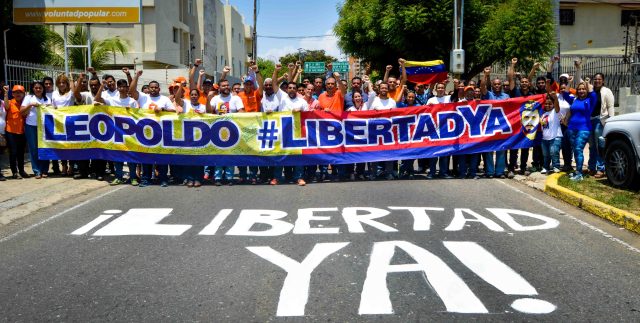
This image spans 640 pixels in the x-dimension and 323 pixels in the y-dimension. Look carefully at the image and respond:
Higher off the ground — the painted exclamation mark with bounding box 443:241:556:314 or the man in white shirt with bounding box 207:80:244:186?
the man in white shirt with bounding box 207:80:244:186

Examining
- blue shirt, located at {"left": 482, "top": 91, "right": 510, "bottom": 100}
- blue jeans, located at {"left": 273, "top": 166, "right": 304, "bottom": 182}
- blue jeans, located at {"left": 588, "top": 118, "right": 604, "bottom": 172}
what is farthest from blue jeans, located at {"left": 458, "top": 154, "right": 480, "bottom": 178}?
blue jeans, located at {"left": 273, "top": 166, "right": 304, "bottom": 182}

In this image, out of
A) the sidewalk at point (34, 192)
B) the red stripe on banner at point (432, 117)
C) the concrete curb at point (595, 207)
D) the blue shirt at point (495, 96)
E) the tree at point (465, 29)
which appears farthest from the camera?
the tree at point (465, 29)

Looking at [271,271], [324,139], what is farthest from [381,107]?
[271,271]

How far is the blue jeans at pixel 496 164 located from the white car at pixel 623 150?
2149mm

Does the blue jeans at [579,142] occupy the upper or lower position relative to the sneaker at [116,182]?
upper

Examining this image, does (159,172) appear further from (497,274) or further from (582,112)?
(582,112)

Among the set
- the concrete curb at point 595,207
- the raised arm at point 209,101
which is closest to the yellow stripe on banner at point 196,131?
the raised arm at point 209,101

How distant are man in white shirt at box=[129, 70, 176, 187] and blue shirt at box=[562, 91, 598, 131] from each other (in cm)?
715

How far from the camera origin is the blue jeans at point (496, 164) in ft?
36.8

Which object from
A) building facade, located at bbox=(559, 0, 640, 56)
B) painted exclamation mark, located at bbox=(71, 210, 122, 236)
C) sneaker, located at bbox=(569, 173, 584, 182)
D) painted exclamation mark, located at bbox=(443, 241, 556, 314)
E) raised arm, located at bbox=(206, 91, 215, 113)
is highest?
building facade, located at bbox=(559, 0, 640, 56)

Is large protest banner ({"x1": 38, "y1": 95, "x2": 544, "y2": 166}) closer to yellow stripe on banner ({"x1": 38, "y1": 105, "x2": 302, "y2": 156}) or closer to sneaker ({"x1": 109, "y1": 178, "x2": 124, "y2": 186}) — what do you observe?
yellow stripe on banner ({"x1": 38, "y1": 105, "x2": 302, "y2": 156})

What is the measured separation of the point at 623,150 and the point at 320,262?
565 cm

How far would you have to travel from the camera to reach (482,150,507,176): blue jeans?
36.8 feet

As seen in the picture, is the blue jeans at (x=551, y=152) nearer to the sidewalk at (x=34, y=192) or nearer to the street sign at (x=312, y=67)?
the sidewalk at (x=34, y=192)
